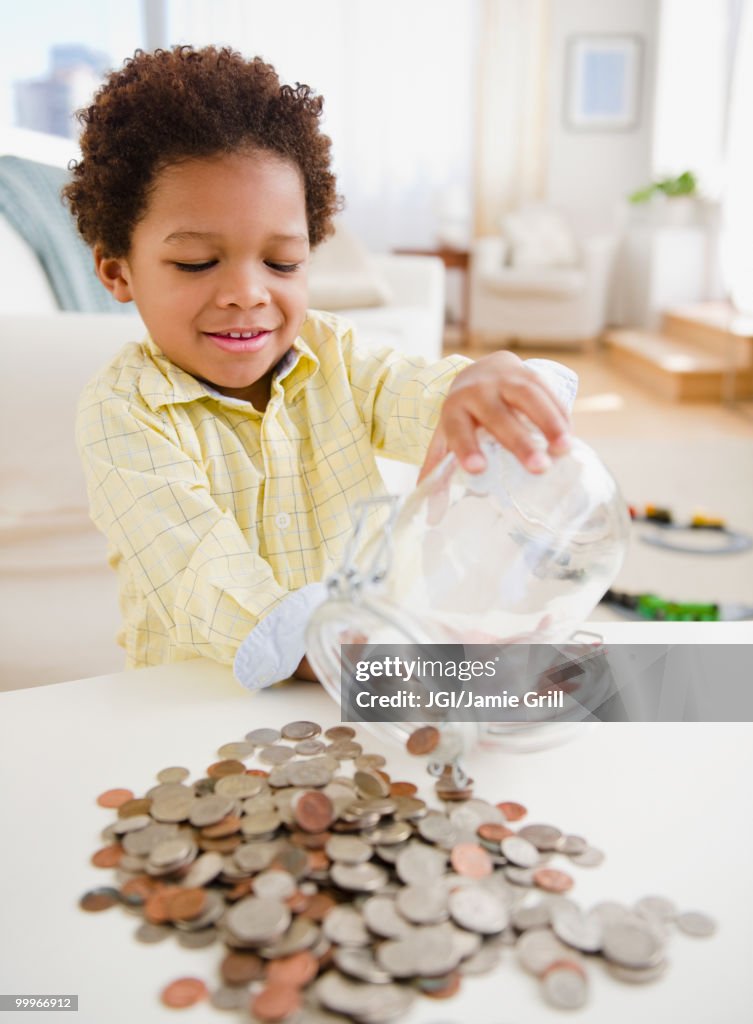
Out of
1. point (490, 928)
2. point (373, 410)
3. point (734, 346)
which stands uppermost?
point (373, 410)

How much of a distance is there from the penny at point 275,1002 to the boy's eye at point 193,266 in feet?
2.02

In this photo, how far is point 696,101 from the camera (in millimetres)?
6281

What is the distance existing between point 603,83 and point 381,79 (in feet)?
5.14

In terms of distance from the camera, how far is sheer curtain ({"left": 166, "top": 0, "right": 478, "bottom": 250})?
6.02 meters

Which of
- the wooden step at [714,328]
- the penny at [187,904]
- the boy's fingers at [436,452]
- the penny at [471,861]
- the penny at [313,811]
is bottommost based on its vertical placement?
the wooden step at [714,328]

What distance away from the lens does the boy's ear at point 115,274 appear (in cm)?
95

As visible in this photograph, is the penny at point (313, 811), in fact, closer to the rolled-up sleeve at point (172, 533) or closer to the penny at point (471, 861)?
the penny at point (471, 861)

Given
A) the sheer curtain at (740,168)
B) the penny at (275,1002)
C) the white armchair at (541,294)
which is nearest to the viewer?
the penny at (275,1002)

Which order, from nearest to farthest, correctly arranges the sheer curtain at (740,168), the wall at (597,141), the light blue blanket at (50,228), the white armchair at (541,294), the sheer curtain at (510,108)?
the light blue blanket at (50,228) → the sheer curtain at (740,168) → the white armchair at (541,294) → the sheer curtain at (510,108) → the wall at (597,141)

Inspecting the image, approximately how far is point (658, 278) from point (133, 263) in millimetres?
5461

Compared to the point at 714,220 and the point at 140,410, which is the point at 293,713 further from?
the point at 714,220

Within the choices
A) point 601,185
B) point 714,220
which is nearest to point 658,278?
point 714,220

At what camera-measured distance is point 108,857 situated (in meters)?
0.48

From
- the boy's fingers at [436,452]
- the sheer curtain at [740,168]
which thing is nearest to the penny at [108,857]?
the boy's fingers at [436,452]
